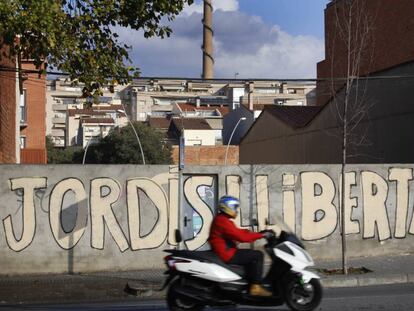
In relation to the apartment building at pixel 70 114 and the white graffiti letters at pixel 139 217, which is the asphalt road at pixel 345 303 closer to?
the white graffiti letters at pixel 139 217

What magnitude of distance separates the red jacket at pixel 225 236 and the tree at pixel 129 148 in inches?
2020

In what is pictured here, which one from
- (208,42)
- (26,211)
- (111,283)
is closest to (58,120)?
(208,42)

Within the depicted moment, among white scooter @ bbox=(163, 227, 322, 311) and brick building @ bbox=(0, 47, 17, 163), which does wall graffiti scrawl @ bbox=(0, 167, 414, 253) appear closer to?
brick building @ bbox=(0, 47, 17, 163)

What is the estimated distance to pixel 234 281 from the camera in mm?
7621

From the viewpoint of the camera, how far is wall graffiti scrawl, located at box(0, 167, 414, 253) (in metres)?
13.6

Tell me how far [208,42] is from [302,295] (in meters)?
70.7

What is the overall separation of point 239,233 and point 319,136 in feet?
65.2

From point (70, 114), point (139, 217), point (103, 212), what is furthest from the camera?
point (70, 114)

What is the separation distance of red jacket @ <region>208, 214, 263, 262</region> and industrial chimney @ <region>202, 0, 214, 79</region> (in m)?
67.3

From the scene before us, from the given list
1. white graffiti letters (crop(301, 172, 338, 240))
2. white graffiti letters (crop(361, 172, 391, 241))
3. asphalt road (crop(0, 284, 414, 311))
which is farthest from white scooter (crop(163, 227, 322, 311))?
white graffiti letters (crop(361, 172, 391, 241))

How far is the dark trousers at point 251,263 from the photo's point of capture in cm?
770

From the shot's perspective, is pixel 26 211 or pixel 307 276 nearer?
pixel 307 276

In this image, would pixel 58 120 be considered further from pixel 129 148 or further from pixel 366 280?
pixel 366 280

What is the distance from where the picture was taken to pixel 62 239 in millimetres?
13594
